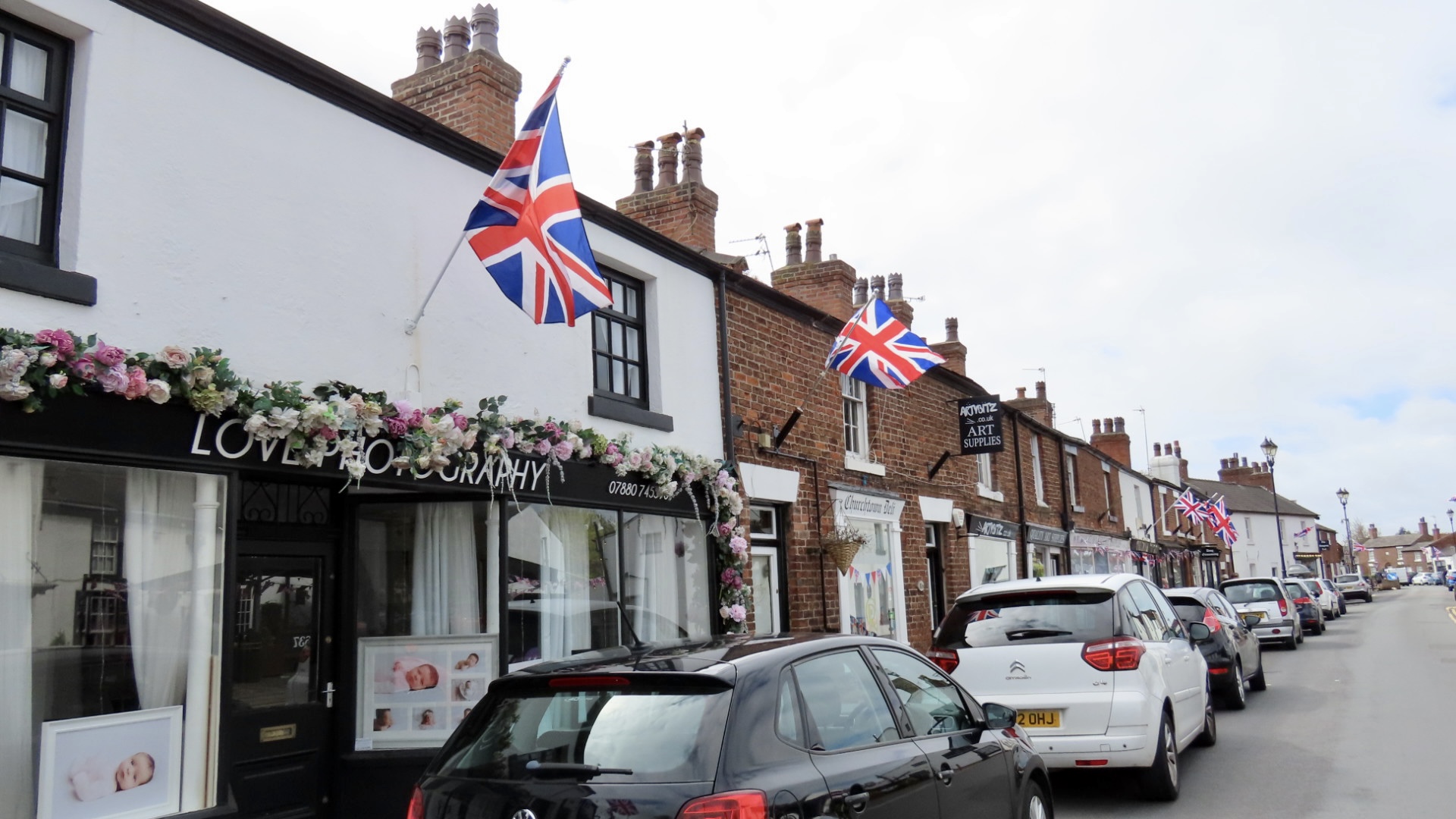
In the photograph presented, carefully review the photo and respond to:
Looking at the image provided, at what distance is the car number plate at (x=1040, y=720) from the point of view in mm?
Result: 7391

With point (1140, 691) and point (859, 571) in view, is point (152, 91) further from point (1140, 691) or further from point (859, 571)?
point (859, 571)

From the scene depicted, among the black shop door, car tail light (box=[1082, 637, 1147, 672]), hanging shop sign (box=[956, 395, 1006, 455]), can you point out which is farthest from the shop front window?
hanging shop sign (box=[956, 395, 1006, 455])

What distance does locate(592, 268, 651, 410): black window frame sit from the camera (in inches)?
388

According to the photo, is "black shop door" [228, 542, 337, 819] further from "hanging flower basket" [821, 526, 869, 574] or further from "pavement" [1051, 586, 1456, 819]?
"hanging flower basket" [821, 526, 869, 574]

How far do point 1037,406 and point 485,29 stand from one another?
59.1ft

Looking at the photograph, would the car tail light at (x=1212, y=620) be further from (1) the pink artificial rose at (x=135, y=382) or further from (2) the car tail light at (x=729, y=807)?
(1) the pink artificial rose at (x=135, y=382)

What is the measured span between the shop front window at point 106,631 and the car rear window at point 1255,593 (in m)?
20.9

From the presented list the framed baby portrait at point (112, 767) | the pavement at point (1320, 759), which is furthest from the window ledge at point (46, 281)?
the pavement at point (1320, 759)

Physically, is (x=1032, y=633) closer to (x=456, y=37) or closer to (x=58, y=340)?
(x=58, y=340)

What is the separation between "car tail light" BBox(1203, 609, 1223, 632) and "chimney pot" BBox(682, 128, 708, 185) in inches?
317

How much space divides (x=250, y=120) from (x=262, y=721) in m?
3.98

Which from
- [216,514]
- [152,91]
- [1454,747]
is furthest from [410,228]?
[1454,747]

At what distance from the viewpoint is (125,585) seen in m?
5.79

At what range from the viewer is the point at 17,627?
527 centimetres
